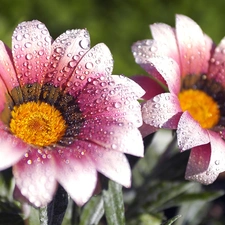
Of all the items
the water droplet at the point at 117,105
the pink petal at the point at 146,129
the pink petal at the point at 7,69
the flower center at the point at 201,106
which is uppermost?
the pink petal at the point at 7,69

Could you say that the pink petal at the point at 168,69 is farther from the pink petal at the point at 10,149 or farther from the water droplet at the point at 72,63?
the pink petal at the point at 10,149

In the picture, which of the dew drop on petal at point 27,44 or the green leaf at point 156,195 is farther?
the green leaf at point 156,195

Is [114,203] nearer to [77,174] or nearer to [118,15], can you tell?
[77,174]

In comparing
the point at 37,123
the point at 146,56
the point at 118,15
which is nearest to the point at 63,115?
the point at 37,123

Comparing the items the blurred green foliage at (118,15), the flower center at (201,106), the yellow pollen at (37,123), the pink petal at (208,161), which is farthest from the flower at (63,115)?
the blurred green foliage at (118,15)

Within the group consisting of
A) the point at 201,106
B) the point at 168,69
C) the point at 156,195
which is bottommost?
the point at 156,195
